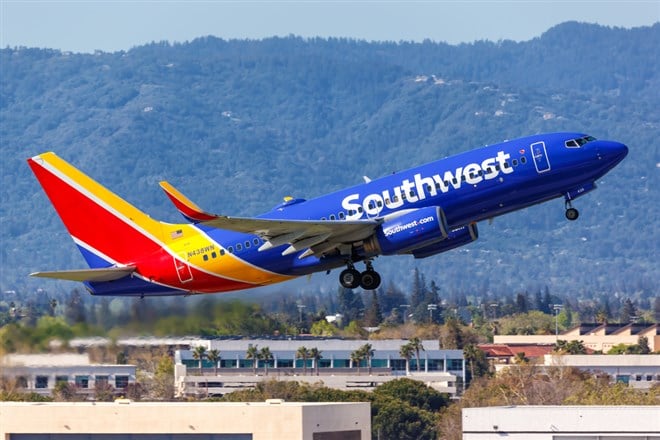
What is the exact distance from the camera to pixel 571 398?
134750mm

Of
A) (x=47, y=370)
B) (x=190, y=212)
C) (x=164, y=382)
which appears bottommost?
(x=164, y=382)

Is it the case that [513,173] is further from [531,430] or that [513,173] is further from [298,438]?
[298,438]

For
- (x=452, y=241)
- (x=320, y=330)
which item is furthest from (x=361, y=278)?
(x=320, y=330)

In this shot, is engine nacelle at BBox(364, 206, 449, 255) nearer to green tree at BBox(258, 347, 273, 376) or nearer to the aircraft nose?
the aircraft nose

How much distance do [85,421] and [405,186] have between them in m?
25.8

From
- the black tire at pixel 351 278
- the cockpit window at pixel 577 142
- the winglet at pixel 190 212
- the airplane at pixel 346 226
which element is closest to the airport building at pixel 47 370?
the airplane at pixel 346 226

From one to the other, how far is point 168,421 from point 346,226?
21.8 metres

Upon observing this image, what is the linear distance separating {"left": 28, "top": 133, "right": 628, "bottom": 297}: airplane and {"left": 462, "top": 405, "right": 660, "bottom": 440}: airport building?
957 cm

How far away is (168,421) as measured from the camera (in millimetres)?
86500

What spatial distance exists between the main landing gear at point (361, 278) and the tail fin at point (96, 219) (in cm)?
852

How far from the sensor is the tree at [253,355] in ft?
552

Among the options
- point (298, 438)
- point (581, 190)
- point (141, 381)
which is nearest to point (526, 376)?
point (141, 381)

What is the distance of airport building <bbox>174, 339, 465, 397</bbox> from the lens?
166 meters

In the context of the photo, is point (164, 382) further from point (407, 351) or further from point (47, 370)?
point (47, 370)
